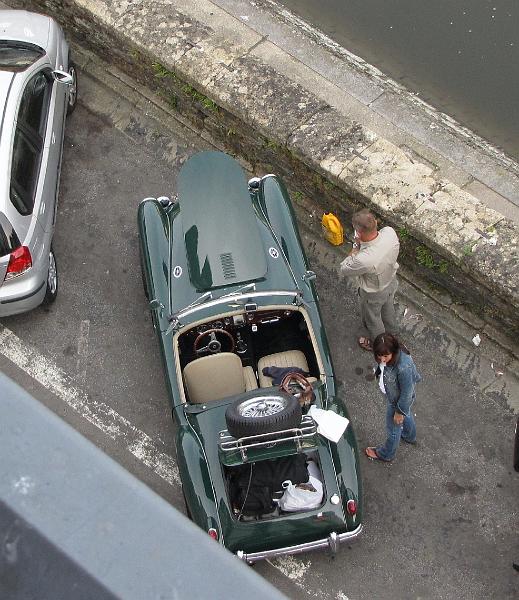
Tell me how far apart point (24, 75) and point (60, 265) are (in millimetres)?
1744

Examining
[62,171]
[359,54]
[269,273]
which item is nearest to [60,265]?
[62,171]

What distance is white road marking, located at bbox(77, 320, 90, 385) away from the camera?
24.0ft

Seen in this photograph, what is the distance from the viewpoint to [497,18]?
963 cm

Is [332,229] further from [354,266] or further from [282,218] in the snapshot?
[354,266]

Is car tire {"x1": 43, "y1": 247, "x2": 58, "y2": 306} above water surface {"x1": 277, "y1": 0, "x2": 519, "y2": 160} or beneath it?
beneath

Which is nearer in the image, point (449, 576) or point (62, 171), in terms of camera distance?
point (449, 576)

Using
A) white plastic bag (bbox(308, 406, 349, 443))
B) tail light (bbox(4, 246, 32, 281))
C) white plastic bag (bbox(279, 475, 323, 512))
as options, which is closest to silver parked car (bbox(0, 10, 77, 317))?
tail light (bbox(4, 246, 32, 281))

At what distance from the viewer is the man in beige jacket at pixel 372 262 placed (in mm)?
6232

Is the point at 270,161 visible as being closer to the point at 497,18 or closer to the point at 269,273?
the point at 269,273

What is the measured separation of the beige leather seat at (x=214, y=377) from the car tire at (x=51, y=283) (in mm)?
1839

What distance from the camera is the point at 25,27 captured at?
8.14 meters

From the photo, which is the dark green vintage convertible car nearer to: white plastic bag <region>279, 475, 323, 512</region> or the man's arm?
white plastic bag <region>279, 475, 323, 512</region>

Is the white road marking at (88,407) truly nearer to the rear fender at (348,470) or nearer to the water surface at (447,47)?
the rear fender at (348,470)

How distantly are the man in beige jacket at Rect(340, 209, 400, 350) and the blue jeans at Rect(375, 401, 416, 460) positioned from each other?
3.08 feet
